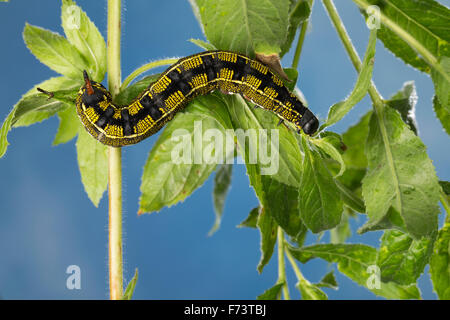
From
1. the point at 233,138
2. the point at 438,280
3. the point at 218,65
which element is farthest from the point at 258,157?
the point at 438,280

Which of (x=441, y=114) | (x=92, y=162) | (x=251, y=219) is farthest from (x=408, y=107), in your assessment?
(x=92, y=162)

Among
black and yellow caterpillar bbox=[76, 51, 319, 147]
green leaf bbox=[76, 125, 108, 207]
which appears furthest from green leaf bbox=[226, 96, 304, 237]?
green leaf bbox=[76, 125, 108, 207]

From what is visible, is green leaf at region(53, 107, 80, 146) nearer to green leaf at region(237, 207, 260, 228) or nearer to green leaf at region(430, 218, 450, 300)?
green leaf at region(237, 207, 260, 228)

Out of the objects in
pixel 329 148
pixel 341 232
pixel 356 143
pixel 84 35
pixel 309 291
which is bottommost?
pixel 309 291

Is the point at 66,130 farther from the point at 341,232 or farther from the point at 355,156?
the point at 341,232

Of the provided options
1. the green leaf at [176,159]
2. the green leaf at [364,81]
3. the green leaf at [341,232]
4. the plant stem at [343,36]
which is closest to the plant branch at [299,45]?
the plant stem at [343,36]

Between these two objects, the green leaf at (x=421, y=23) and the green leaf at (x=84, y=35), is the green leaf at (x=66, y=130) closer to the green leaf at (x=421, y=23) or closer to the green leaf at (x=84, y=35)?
the green leaf at (x=84, y=35)
